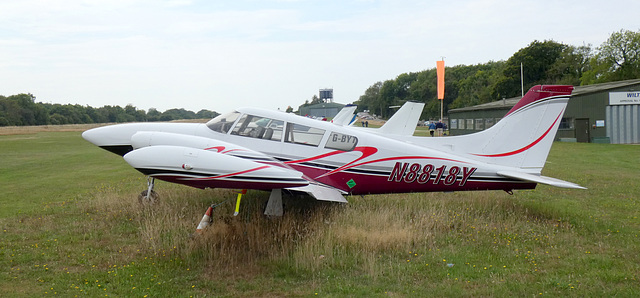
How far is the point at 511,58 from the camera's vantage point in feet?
212

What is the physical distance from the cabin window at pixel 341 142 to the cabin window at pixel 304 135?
20cm

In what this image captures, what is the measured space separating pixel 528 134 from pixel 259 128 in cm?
523

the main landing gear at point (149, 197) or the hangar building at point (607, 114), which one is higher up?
the hangar building at point (607, 114)

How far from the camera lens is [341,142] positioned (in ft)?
Answer: 26.9

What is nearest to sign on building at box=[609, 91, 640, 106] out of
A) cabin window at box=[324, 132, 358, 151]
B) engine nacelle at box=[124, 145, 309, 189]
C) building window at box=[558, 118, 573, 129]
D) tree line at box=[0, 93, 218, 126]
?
building window at box=[558, 118, 573, 129]

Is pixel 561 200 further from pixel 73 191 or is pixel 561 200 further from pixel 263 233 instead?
pixel 73 191

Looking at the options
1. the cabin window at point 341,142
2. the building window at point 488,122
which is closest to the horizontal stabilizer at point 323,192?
the cabin window at point 341,142

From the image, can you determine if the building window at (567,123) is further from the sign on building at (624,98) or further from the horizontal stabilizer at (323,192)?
the horizontal stabilizer at (323,192)

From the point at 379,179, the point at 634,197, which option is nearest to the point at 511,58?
the point at 634,197

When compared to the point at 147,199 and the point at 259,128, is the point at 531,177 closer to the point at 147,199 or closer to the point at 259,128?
the point at 259,128

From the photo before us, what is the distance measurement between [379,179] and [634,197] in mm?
6914

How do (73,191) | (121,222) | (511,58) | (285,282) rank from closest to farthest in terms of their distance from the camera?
1. (285,282)
2. (121,222)
3. (73,191)
4. (511,58)

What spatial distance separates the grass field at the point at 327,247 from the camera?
17.0 ft

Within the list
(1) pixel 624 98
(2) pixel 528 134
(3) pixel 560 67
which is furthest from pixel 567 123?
(3) pixel 560 67
